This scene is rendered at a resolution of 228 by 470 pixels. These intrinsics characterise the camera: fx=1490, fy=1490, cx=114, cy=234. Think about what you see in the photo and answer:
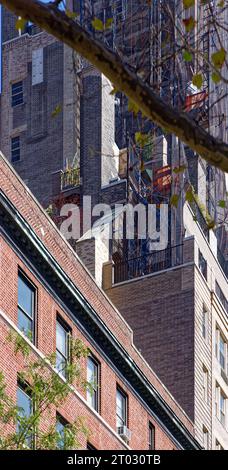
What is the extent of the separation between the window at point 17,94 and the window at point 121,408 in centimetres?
5216

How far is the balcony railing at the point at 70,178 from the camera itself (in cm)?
9425

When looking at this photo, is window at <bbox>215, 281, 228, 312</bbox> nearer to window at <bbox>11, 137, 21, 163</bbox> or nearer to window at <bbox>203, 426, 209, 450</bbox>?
window at <bbox>203, 426, 209, 450</bbox>

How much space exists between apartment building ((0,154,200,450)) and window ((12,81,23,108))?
48.1 meters

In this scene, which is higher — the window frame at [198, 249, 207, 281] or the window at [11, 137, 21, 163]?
the window at [11, 137, 21, 163]

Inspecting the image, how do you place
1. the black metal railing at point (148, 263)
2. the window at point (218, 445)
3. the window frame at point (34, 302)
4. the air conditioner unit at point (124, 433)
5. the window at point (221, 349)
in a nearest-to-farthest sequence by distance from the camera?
the window frame at point (34, 302)
the air conditioner unit at point (124, 433)
the window at point (218, 445)
the window at point (221, 349)
the black metal railing at point (148, 263)

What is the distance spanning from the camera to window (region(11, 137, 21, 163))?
10150 cm

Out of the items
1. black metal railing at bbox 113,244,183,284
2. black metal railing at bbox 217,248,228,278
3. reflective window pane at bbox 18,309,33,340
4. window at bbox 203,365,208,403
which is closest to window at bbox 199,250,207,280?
black metal railing at bbox 113,244,183,284

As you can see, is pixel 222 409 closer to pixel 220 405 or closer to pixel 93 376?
pixel 220 405

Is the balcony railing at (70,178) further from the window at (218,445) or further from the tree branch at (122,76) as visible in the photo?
the tree branch at (122,76)

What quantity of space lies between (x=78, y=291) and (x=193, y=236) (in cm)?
3102

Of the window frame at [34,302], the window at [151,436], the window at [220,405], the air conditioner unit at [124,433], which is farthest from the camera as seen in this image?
the window at [220,405]

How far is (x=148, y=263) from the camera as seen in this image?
83.9m

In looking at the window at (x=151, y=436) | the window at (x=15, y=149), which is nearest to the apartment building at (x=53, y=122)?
the window at (x=15, y=149)
